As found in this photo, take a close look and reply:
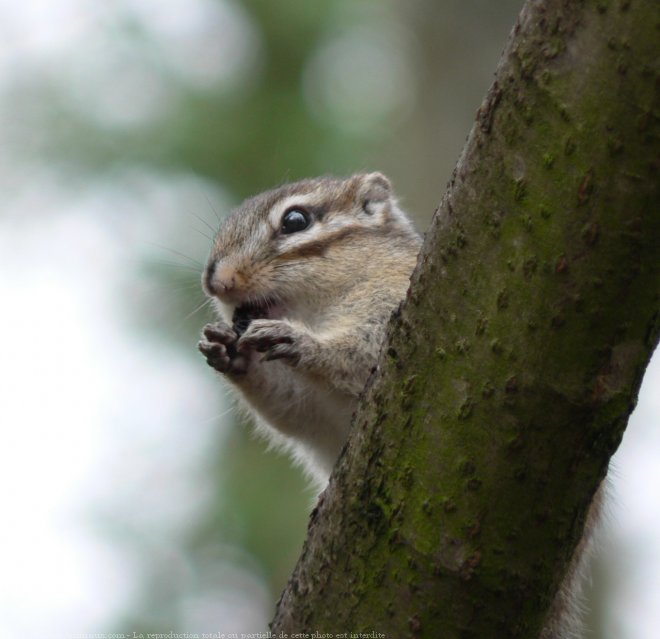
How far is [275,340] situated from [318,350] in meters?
0.18

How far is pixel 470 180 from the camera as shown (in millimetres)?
2486

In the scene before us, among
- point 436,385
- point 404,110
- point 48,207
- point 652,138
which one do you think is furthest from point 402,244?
point 48,207

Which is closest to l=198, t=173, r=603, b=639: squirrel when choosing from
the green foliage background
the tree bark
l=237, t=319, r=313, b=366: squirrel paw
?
l=237, t=319, r=313, b=366: squirrel paw

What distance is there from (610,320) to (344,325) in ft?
6.75

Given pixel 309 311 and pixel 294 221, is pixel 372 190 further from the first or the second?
pixel 309 311

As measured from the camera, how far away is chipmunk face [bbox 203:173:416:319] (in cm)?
454

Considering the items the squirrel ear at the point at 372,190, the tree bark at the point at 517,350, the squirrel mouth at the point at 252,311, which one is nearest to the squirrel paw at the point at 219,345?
the squirrel mouth at the point at 252,311

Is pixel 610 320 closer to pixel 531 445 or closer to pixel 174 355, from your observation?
pixel 531 445

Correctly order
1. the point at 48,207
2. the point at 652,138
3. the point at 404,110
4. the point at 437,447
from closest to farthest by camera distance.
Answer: the point at 652,138 < the point at 437,447 < the point at 404,110 < the point at 48,207

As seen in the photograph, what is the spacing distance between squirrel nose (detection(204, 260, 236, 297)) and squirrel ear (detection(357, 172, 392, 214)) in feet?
3.07

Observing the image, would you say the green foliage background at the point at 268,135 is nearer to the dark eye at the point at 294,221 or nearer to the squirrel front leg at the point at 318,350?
the dark eye at the point at 294,221

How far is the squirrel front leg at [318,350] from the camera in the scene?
13.2 ft

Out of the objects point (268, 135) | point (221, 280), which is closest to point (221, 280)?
point (221, 280)

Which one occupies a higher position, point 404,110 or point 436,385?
point 404,110
